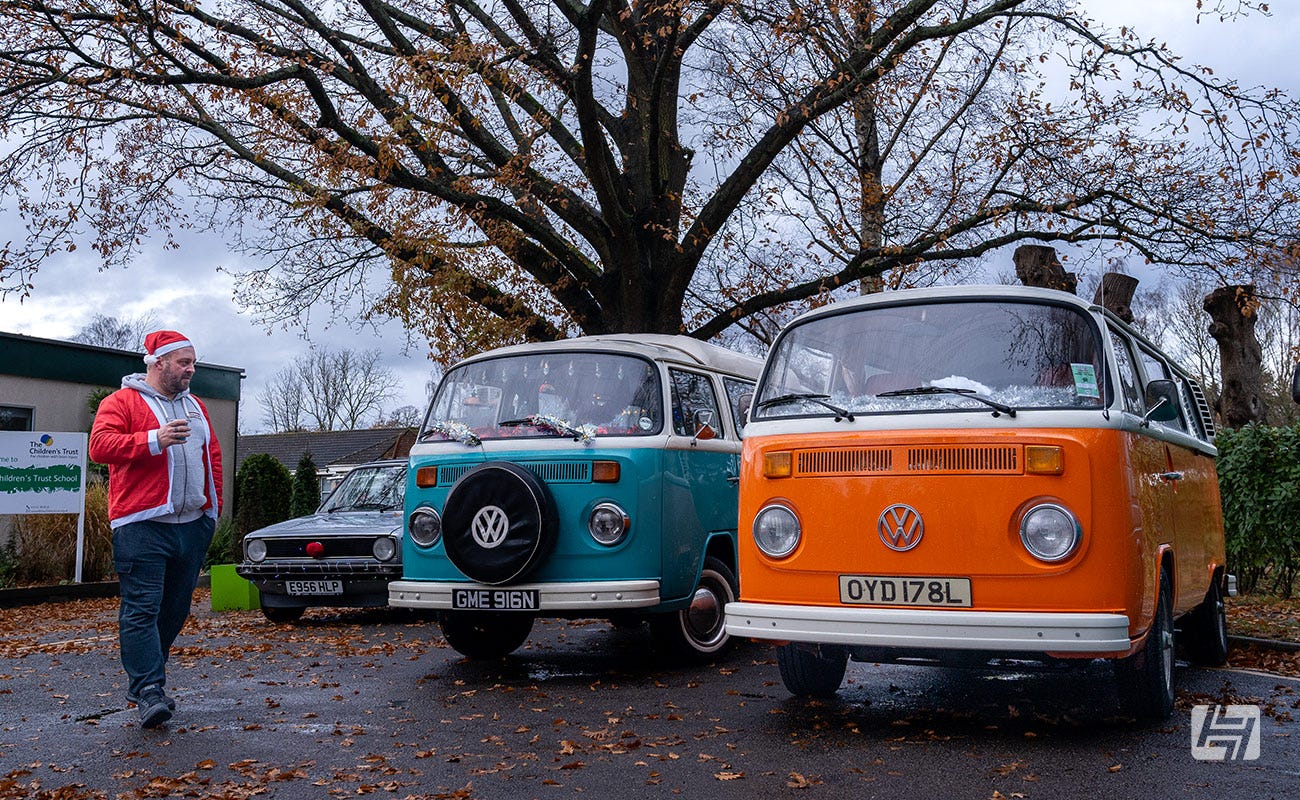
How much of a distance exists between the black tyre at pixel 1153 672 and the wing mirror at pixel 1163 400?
2.67 ft

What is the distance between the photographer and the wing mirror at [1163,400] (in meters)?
6.43

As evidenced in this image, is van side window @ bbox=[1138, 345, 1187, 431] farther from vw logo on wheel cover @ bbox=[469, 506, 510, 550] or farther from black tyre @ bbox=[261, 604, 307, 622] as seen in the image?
black tyre @ bbox=[261, 604, 307, 622]

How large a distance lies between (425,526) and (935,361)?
3.87 metres

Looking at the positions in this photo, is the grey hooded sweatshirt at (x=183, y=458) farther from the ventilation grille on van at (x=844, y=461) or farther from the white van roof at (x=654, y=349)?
the ventilation grille on van at (x=844, y=461)

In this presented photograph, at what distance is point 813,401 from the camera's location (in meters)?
6.55

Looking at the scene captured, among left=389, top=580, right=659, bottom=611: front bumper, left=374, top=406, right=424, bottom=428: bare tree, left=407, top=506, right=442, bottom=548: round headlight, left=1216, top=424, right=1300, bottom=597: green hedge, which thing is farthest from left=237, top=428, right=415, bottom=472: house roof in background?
left=389, top=580, right=659, bottom=611: front bumper

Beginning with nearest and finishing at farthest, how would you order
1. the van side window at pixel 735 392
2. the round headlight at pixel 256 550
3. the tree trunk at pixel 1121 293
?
the van side window at pixel 735 392 → the round headlight at pixel 256 550 → the tree trunk at pixel 1121 293

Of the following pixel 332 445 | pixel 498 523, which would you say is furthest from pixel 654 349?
pixel 332 445

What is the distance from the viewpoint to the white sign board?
16625 mm

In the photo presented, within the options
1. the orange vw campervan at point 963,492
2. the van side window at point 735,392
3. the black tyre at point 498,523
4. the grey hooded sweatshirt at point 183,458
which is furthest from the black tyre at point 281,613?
the orange vw campervan at point 963,492

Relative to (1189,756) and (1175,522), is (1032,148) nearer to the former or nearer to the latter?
(1175,522)

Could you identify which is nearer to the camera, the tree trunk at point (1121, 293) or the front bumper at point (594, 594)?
the front bumper at point (594, 594)

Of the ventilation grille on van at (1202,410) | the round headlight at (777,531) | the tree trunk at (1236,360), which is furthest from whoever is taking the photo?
the tree trunk at (1236,360)

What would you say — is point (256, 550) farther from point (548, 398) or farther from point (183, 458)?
point (183, 458)
